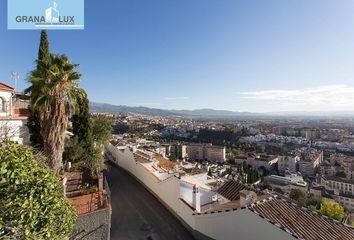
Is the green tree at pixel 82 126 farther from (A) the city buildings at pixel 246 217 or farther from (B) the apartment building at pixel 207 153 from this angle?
(B) the apartment building at pixel 207 153

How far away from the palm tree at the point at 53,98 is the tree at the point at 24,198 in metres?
4.58

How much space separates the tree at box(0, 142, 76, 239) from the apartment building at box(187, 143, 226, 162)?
79.9 metres

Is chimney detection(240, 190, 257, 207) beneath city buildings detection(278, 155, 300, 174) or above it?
above

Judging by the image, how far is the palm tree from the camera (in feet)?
25.8

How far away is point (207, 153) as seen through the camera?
8419cm

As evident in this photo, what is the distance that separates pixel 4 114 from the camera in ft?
37.9

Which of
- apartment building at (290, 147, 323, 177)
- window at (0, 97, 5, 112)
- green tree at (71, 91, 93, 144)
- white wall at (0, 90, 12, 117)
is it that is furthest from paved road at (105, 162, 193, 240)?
apartment building at (290, 147, 323, 177)

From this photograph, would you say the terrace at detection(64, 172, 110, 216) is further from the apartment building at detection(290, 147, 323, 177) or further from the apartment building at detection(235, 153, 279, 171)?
the apartment building at detection(290, 147, 323, 177)

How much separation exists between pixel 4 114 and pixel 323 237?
47.0 feet

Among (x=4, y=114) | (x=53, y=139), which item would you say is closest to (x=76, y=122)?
(x=4, y=114)

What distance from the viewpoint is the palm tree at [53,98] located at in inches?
310

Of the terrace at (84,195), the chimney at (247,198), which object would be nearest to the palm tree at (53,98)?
the terrace at (84,195)

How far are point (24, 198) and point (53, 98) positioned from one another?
5720 mm

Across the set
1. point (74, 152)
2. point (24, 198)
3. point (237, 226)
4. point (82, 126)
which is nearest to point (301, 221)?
point (237, 226)
